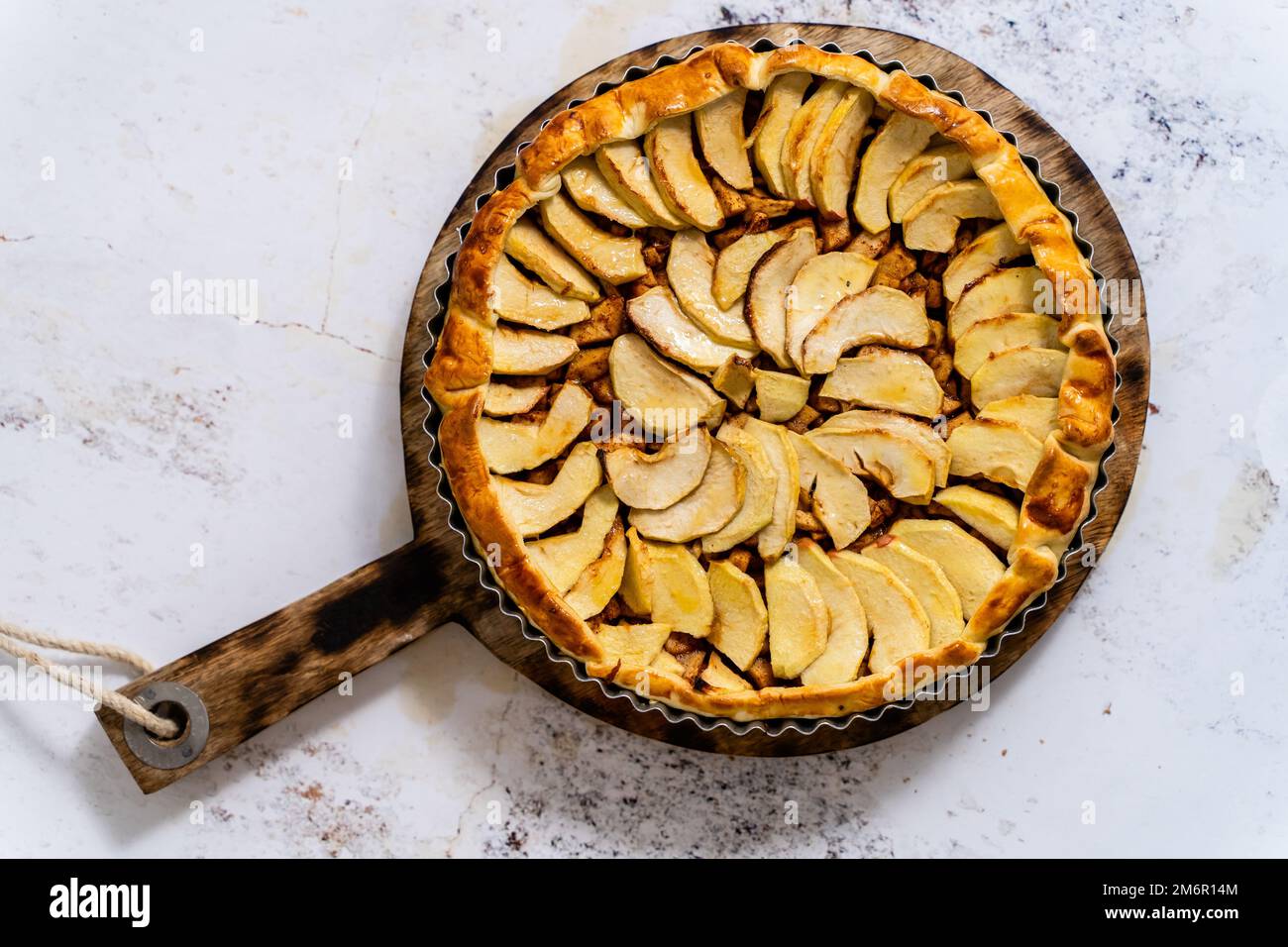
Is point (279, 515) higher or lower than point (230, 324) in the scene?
lower

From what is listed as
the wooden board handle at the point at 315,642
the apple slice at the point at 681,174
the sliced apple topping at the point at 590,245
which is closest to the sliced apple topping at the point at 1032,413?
the apple slice at the point at 681,174

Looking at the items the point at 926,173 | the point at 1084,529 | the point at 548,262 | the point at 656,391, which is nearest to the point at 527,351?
the point at 548,262

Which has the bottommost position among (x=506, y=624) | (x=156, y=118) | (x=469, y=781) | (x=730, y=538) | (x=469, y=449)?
(x=469, y=781)

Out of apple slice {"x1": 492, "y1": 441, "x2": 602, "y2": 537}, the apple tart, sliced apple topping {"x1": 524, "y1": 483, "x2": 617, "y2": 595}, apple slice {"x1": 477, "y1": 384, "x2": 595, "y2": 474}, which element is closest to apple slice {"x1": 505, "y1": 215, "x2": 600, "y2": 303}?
the apple tart

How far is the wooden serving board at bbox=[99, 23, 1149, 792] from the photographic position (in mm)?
2797

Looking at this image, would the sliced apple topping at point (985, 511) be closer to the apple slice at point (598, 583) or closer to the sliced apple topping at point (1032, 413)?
the sliced apple topping at point (1032, 413)

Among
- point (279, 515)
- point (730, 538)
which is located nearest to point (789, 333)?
point (730, 538)

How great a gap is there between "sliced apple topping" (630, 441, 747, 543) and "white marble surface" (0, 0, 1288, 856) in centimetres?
68

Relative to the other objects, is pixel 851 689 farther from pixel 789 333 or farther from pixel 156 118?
pixel 156 118

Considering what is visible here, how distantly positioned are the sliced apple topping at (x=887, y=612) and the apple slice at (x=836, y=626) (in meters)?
0.02

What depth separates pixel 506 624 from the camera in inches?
112

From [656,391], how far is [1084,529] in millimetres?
1162

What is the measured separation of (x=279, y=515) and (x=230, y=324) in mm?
546

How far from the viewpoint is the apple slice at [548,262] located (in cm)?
262
